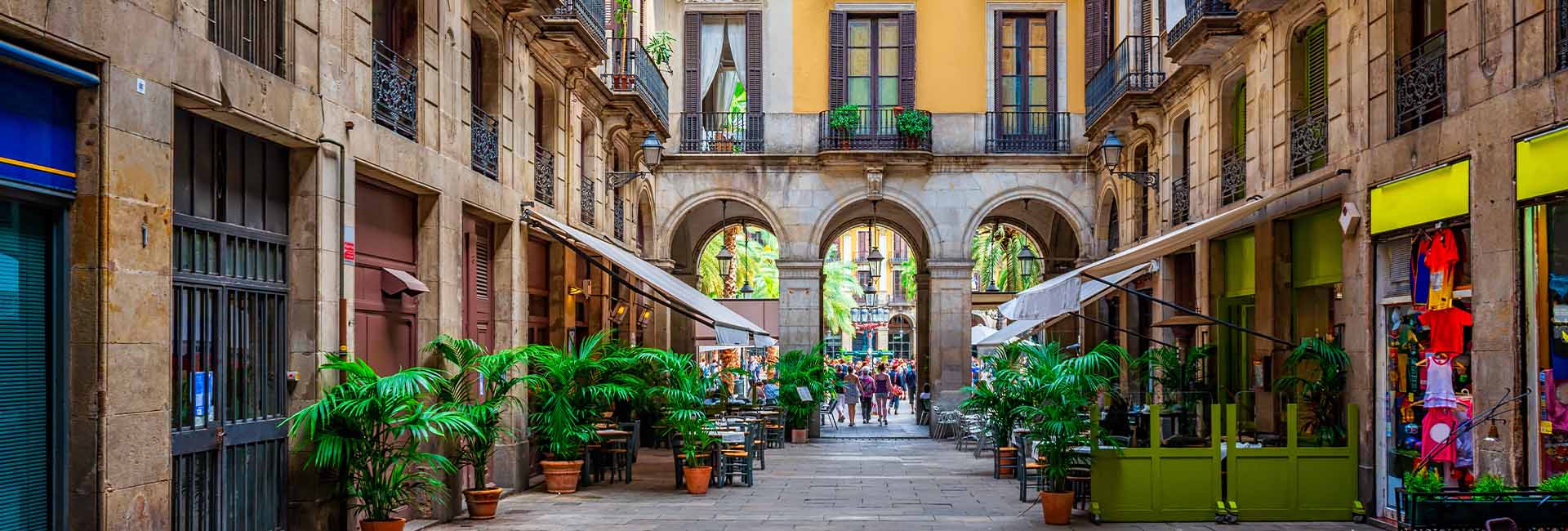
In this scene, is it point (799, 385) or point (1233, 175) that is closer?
point (1233, 175)

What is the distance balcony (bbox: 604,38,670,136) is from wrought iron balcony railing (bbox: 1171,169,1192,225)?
776 cm

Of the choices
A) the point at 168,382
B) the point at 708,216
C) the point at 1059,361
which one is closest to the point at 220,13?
the point at 168,382

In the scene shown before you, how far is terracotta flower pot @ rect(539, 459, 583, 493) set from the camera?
14047mm

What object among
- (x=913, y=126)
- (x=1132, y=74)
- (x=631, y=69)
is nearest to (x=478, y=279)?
(x=631, y=69)

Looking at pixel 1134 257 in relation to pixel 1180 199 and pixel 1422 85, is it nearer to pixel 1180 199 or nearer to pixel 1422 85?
pixel 1422 85

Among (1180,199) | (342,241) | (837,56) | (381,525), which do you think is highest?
(837,56)

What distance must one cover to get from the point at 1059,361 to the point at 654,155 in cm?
803

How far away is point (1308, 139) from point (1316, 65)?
852 millimetres

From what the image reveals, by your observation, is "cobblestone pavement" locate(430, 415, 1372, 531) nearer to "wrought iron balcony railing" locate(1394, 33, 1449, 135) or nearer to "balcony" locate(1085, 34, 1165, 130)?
"wrought iron balcony railing" locate(1394, 33, 1449, 135)

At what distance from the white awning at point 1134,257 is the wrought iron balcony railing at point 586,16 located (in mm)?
6103

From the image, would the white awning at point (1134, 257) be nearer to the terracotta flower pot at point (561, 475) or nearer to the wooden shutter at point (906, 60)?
the terracotta flower pot at point (561, 475)

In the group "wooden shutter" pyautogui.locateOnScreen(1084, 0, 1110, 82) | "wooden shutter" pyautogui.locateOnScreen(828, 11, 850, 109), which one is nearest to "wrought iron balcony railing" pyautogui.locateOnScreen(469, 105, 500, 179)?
"wooden shutter" pyautogui.locateOnScreen(828, 11, 850, 109)

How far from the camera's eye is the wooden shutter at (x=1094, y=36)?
2338cm

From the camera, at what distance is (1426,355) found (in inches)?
411
